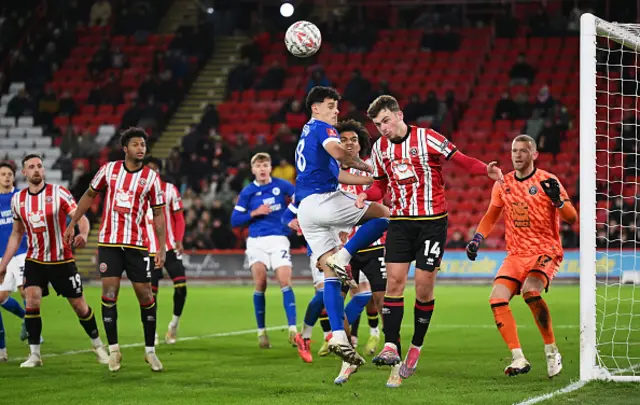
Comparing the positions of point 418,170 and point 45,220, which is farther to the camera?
point 45,220

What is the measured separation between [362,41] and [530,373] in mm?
22165

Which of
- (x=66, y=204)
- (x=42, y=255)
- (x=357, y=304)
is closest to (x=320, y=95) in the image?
(x=357, y=304)

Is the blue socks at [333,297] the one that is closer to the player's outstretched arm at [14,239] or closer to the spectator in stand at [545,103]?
the player's outstretched arm at [14,239]

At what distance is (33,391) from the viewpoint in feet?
27.4

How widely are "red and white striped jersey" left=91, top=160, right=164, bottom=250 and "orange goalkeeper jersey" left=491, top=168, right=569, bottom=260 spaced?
3.59m

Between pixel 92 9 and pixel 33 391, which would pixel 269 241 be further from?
pixel 92 9

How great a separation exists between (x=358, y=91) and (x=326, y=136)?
19.0 meters

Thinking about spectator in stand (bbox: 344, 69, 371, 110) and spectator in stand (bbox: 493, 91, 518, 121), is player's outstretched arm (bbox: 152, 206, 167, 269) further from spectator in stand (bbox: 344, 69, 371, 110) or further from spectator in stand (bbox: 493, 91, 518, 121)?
spectator in stand (bbox: 493, 91, 518, 121)

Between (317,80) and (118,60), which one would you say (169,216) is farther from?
(118,60)

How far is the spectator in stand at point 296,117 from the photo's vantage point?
89.5 ft

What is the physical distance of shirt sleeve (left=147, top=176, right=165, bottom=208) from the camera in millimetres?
9805

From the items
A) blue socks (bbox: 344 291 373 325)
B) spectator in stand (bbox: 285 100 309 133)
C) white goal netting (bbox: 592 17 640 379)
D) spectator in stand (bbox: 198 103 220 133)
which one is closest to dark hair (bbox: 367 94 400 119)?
white goal netting (bbox: 592 17 640 379)

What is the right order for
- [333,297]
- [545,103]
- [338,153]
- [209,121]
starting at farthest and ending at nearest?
[209,121] → [545,103] → [333,297] → [338,153]

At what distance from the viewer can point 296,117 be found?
90.4ft
